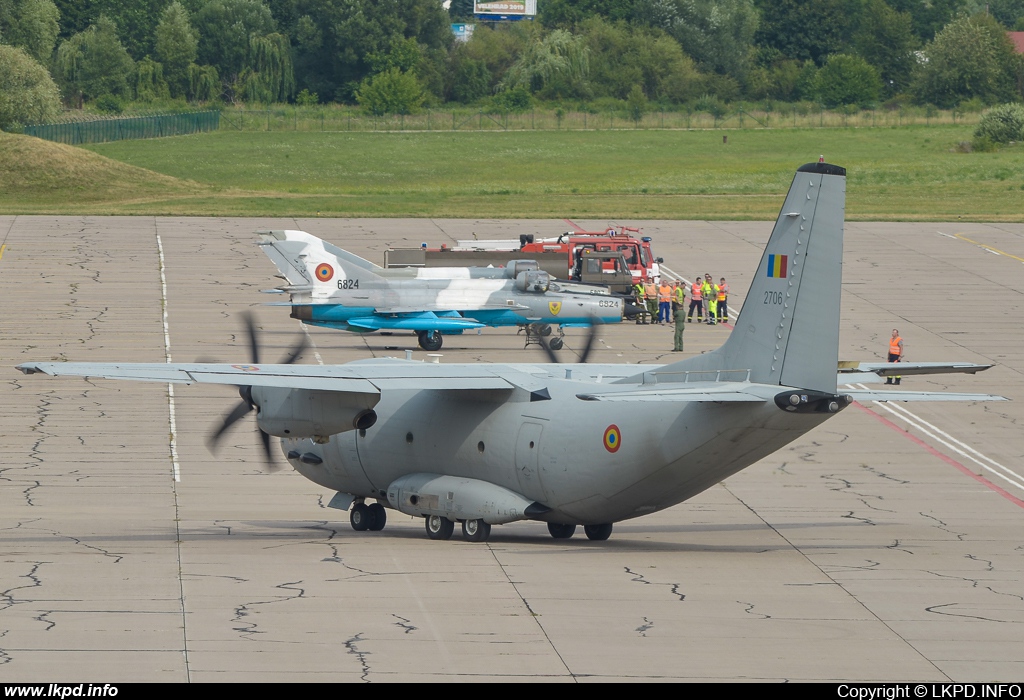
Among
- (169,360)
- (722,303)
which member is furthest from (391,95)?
(169,360)

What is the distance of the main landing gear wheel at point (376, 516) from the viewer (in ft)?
90.4

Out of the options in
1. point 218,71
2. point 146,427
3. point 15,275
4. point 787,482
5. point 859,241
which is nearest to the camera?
point 787,482

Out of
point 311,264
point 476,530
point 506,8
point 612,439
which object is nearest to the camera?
point 612,439

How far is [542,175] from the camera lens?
103688mm

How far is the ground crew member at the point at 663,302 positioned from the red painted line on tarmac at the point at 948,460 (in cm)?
1329

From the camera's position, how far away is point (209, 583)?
67.2 feet

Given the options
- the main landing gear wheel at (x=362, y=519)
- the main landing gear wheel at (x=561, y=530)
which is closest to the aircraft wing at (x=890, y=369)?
the main landing gear wheel at (x=561, y=530)

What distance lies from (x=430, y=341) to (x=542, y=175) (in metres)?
57.2

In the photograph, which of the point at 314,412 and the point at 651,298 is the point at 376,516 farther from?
the point at 651,298

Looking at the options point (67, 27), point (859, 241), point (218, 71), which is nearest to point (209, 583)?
point (859, 241)

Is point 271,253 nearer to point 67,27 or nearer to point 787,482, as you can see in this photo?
point 787,482

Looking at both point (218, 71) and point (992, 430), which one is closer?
point (992, 430)
